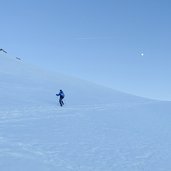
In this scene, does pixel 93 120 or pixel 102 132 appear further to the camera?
pixel 93 120

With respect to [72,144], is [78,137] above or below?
above

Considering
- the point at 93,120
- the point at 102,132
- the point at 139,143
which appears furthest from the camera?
the point at 93,120

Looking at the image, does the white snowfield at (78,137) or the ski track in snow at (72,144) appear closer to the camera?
the white snowfield at (78,137)

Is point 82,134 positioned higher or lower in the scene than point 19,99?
lower

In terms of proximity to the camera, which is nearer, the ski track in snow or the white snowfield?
the white snowfield

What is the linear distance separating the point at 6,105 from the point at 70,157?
1131 centimetres

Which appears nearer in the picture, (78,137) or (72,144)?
(72,144)

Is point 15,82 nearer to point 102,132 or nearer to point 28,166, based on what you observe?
point 102,132

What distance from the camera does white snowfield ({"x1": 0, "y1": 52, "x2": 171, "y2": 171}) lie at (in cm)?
1147

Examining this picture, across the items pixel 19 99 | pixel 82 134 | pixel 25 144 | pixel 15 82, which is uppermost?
pixel 15 82

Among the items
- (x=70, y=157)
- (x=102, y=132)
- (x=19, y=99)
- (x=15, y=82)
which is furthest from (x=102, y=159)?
(x=15, y=82)

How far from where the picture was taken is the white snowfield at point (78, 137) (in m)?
11.5

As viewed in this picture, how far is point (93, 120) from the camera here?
20406 millimetres

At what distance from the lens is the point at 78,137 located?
15.4m
